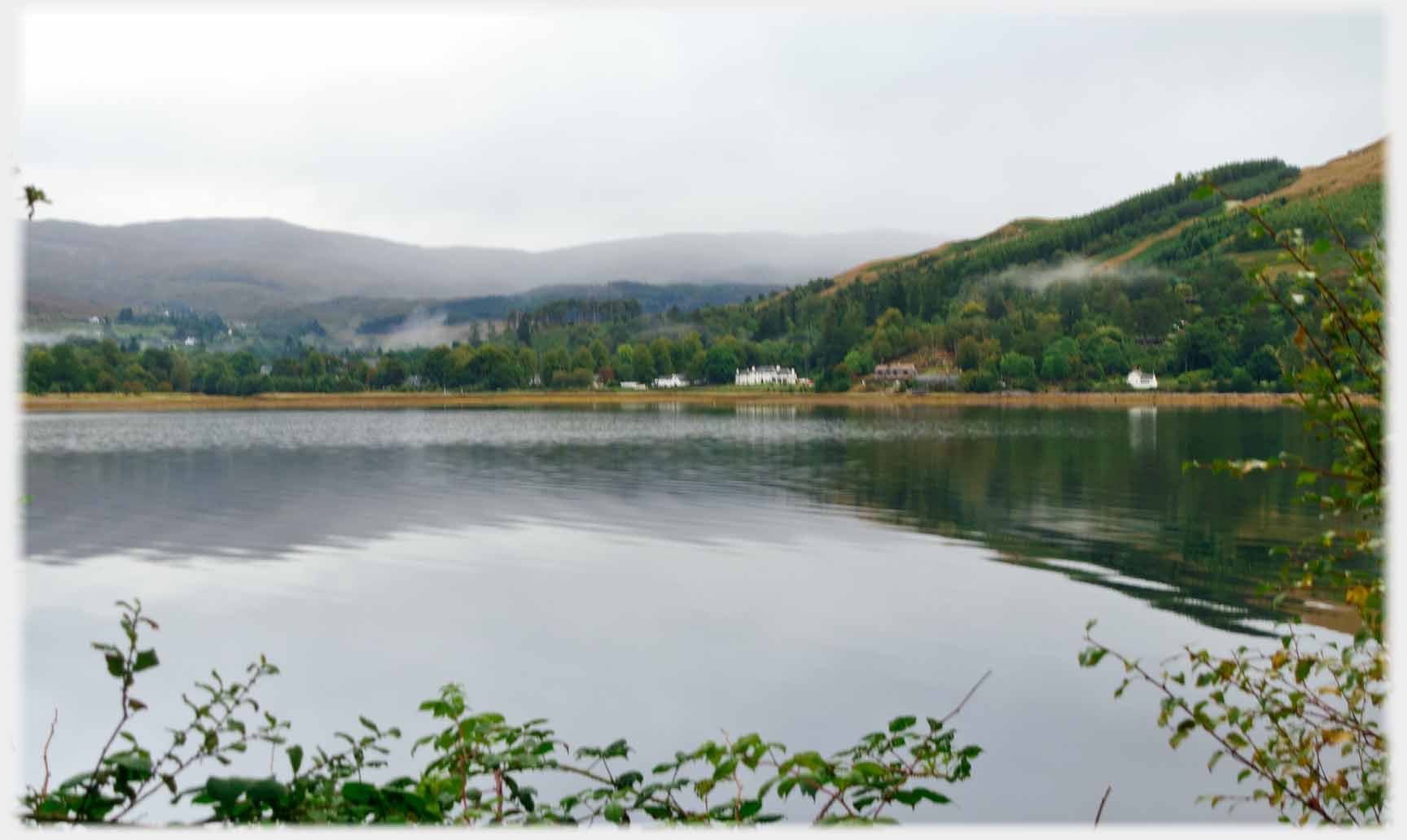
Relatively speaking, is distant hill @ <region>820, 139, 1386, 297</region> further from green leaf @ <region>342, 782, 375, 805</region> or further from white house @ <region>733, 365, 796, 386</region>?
green leaf @ <region>342, 782, 375, 805</region>

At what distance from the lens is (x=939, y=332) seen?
365ft

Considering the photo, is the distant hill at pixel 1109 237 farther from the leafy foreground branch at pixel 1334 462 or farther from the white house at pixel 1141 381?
the leafy foreground branch at pixel 1334 462

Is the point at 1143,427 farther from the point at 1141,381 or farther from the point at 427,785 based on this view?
the point at 427,785

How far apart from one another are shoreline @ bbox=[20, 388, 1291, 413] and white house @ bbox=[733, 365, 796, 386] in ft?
19.7

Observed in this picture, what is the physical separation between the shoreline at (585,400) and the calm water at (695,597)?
27617 mm

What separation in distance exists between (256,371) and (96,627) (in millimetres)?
97251

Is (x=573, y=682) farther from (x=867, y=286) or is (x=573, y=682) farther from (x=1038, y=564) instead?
(x=867, y=286)

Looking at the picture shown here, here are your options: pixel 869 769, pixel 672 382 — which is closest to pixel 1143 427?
pixel 869 769

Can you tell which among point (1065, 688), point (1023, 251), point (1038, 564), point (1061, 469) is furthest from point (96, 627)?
point (1023, 251)

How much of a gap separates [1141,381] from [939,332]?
50425mm

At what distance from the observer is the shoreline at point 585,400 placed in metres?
63.8

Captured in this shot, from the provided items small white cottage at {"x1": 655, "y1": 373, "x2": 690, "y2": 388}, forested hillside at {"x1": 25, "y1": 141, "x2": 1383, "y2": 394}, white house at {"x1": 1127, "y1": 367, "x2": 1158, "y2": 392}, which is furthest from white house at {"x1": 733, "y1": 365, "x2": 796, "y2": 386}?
white house at {"x1": 1127, "y1": 367, "x2": 1158, "y2": 392}

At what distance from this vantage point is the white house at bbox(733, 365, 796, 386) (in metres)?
122

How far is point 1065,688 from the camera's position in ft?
24.4
